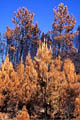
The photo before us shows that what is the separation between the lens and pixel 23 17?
20.8 m

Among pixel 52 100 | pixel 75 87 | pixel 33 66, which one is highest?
pixel 33 66

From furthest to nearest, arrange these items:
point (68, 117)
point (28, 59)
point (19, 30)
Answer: point (19, 30), point (28, 59), point (68, 117)

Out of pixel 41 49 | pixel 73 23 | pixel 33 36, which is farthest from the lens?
pixel 33 36

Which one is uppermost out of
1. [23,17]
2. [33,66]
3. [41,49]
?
[23,17]

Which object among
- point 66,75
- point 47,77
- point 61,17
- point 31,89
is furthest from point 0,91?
point 61,17

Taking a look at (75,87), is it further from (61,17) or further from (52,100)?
(61,17)

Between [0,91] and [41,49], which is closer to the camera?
[41,49]

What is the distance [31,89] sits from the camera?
28.5ft

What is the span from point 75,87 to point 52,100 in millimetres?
1362

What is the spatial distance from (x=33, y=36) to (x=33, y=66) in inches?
616

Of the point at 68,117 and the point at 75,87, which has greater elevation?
the point at 75,87

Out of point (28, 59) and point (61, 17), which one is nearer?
point (28, 59)

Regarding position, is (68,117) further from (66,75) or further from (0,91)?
(0,91)

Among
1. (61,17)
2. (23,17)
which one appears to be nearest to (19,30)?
(23,17)
